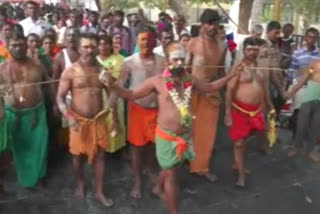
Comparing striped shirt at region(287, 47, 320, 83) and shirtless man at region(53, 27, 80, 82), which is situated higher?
shirtless man at region(53, 27, 80, 82)

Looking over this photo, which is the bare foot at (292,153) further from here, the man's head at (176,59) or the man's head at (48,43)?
the man's head at (48,43)

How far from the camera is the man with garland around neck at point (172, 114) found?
3.89 meters

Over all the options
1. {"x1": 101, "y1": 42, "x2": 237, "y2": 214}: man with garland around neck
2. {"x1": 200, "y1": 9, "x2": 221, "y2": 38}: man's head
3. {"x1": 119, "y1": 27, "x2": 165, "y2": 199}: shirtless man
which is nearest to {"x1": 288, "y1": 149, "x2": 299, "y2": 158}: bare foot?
{"x1": 200, "y1": 9, "x2": 221, "y2": 38}: man's head

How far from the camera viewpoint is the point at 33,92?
4.44 m

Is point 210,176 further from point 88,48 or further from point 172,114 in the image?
point 88,48

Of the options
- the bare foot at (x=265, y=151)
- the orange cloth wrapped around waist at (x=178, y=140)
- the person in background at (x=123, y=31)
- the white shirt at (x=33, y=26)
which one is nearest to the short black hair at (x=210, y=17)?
the orange cloth wrapped around waist at (x=178, y=140)

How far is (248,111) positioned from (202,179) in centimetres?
86

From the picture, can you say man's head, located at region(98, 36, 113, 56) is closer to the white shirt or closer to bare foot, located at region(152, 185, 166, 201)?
bare foot, located at region(152, 185, 166, 201)

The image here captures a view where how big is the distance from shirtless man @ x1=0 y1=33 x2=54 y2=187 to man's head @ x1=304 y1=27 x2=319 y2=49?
300 centimetres

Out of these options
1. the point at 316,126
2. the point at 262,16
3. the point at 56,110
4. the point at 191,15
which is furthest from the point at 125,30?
the point at 191,15

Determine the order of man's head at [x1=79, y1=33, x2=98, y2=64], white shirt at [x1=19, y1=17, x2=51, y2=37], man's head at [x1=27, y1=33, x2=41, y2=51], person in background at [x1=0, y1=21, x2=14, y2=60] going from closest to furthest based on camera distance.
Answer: man's head at [x1=79, y1=33, x2=98, y2=64], person in background at [x1=0, y1=21, x2=14, y2=60], man's head at [x1=27, y1=33, x2=41, y2=51], white shirt at [x1=19, y1=17, x2=51, y2=37]

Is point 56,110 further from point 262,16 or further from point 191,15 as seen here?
point 191,15

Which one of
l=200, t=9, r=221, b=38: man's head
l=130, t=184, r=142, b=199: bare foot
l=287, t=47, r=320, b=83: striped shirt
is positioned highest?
l=200, t=9, r=221, b=38: man's head

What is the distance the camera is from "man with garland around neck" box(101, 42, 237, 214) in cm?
389
